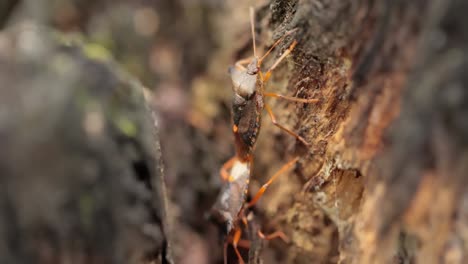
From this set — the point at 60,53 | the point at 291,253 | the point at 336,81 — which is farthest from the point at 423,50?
the point at 60,53

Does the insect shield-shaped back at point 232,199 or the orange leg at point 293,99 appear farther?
the insect shield-shaped back at point 232,199

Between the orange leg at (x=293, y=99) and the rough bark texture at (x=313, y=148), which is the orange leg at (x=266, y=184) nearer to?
the rough bark texture at (x=313, y=148)

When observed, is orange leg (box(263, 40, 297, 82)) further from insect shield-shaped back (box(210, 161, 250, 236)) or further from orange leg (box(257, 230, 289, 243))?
orange leg (box(257, 230, 289, 243))

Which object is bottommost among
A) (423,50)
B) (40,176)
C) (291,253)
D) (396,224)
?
(291,253)

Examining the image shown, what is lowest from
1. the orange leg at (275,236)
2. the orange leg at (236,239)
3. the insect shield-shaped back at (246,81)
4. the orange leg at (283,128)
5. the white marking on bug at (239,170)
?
the orange leg at (236,239)

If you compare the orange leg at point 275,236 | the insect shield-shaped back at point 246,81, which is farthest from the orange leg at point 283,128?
the orange leg at point 275,236

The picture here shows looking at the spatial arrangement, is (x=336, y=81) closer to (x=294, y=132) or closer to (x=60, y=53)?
(x=294, y=132)
